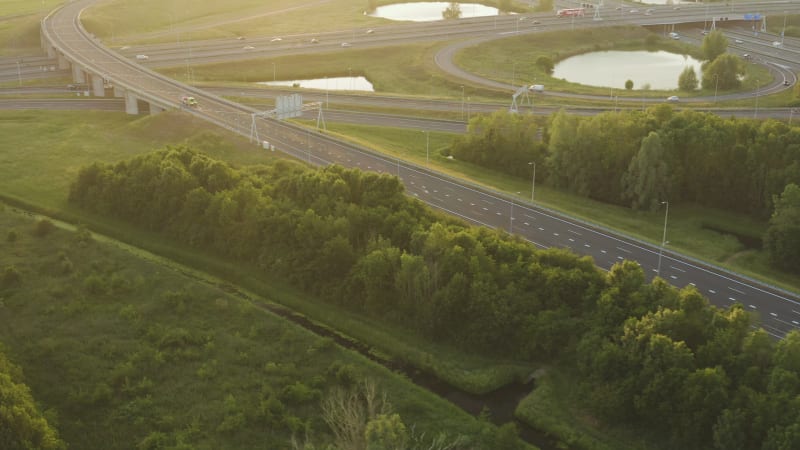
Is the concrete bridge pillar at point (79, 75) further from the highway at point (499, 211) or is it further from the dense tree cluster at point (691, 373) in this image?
the dense tree cluster at point (691, 373)

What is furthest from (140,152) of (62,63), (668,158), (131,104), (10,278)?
(668,158)

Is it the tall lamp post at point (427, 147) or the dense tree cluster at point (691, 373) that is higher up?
the tall lamp post at point (427, 147)

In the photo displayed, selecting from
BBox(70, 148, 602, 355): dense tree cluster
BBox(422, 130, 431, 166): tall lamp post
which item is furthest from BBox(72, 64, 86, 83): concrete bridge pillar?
BBox(422, 130, 431, 166): tall lamp post

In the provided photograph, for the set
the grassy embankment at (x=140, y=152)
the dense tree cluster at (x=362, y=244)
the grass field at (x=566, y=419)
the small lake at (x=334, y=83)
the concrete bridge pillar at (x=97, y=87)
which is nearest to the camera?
the grass field at (x=566, y=419)

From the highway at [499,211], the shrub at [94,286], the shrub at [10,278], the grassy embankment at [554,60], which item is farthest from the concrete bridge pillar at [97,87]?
the shrub at [94,286]

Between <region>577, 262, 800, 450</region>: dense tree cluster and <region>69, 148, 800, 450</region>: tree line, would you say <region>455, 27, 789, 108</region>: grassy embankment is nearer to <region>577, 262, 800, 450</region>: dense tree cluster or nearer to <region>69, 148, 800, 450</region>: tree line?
<region>69, 148, 800, 450</region>: tree line

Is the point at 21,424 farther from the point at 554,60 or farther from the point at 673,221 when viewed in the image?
the point at 554,60

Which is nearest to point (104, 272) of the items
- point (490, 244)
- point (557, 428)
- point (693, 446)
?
point (490, 244)
